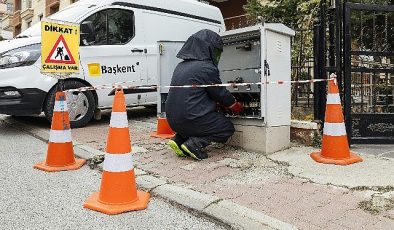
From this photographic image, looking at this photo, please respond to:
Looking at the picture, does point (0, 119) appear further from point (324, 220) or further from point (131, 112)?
point (324, 220)

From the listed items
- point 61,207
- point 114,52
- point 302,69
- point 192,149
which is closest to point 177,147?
point 192,149

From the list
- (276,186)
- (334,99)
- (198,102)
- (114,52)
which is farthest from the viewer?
(114,52)

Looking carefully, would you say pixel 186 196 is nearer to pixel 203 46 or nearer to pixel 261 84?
pixel 261 84

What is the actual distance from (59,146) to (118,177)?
142 centimetres

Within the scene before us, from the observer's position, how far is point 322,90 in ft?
16.6

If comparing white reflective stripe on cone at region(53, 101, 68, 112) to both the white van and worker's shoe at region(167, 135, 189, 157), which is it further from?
the white van

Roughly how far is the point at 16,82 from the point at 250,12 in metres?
5.06

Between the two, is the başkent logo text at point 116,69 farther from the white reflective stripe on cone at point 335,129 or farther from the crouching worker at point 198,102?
the white reflective stripe on cone at point 335,129

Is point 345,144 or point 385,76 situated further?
point 385,76

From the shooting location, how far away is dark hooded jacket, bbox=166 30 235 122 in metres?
4.32

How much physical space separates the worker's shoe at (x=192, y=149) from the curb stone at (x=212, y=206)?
24.3 inches

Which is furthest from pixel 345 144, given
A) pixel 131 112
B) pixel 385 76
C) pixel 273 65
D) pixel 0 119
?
pixel 0 119

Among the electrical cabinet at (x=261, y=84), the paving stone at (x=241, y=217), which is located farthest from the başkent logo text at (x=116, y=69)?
the paving stone at (x=241, y=217)

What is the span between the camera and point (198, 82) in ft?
14.3
